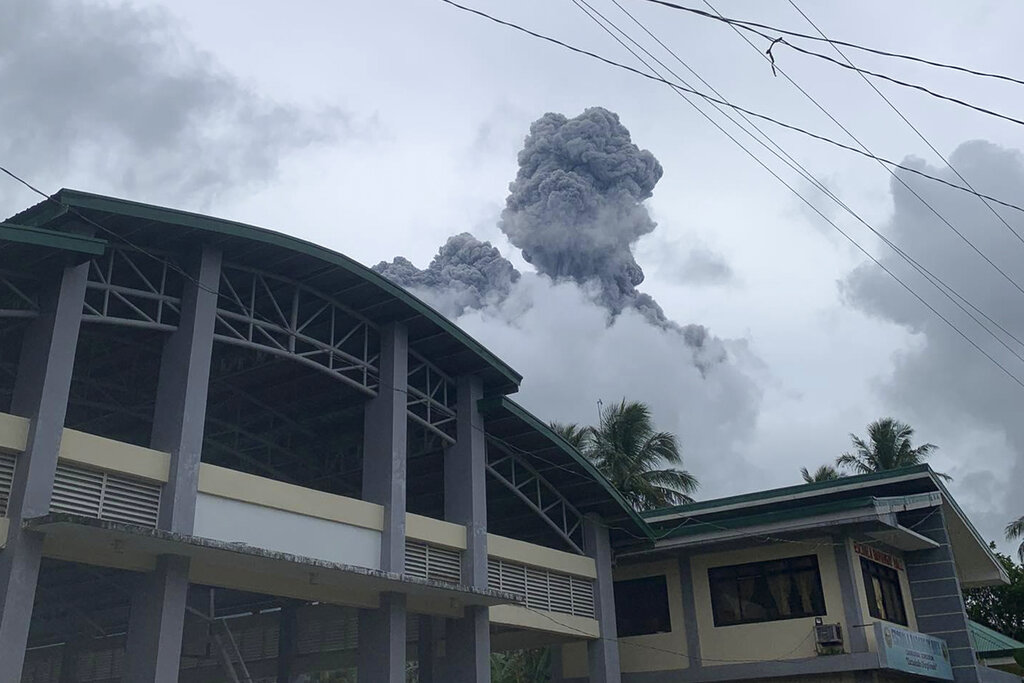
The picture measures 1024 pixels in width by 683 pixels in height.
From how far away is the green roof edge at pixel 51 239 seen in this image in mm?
14211

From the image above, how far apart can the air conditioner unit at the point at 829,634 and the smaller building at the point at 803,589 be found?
0.09 ft

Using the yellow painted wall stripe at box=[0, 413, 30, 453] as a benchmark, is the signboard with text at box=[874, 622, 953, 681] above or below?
below

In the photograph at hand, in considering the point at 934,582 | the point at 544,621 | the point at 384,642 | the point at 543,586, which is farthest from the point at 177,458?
the point at 934,582

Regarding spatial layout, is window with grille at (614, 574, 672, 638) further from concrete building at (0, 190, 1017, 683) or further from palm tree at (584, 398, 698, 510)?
palm tree at (584, 398, 698, 510)

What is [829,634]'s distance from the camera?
961 inches

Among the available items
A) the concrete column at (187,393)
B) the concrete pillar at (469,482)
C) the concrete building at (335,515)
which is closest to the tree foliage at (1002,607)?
the concrete building at (335,515)

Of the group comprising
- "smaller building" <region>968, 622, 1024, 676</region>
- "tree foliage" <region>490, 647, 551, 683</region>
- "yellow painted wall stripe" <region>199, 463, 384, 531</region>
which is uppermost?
"yellow painted wall stripe" <region>199, 463, 384, 531</region>

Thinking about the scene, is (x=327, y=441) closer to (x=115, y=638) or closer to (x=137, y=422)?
(x=137, y=422)

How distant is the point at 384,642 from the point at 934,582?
16602 millimetres

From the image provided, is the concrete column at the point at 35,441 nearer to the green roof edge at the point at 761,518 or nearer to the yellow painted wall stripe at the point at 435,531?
the yellow painted wall stripe at the point at 435,531

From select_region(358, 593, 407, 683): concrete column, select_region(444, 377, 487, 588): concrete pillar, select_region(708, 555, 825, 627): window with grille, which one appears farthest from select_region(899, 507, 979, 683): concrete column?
select_region(358, 593, 407, 683): concrete column

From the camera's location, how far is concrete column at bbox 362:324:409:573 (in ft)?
65.5

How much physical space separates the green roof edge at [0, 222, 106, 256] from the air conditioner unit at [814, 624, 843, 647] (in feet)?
62.3

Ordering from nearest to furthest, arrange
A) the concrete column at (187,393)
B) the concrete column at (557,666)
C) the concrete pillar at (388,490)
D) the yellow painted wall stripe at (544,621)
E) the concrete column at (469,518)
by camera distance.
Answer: the concrete column at (187,393) → the concrete pillar at (388,490) → the concrete column at (469,518) → the yellow painted wall stripe at (544,621) → the concrete column at (557,666)
